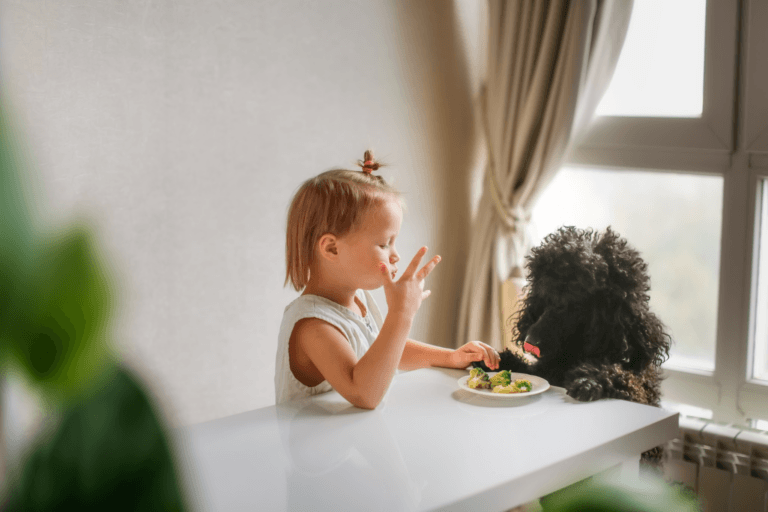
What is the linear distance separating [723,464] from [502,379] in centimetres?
103

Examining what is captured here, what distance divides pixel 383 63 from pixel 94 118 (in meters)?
1.08

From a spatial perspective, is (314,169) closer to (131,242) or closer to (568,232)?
(131,242)

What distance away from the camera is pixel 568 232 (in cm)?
136

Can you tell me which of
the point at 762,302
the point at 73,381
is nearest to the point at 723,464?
the point at 762,302

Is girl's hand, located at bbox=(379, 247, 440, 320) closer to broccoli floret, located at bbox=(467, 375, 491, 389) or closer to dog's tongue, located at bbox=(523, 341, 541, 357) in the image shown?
broccoli floret, located at bbox=(467, 375, 491, 389)

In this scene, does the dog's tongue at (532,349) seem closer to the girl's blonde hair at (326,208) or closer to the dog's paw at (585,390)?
the dog's paw at (585,390)

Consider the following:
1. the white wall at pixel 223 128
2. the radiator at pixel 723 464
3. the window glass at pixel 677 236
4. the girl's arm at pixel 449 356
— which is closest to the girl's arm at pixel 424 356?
the girl's arm at pixel 449 356

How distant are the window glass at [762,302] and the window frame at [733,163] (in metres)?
0.03

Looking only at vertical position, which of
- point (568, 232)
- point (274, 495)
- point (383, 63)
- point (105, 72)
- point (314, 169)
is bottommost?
point (274, 495)

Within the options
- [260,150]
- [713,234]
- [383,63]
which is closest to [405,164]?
[383,63]

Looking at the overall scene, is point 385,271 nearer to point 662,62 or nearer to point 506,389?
point 506,389

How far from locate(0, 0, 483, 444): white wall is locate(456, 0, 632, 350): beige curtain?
0.58 feet

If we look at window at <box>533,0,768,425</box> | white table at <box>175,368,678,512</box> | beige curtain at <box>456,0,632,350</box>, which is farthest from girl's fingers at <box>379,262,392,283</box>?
window at <box>533,0,768,425</box>

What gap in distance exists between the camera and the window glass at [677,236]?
2191 millimetres
